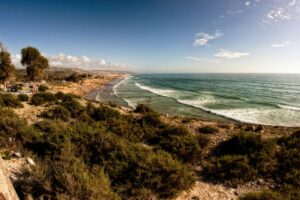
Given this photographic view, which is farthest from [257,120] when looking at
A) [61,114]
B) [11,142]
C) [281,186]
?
[11,142]

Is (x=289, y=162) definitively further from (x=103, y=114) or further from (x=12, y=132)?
(x=12, y=132)

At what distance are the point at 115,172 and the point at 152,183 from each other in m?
1.12

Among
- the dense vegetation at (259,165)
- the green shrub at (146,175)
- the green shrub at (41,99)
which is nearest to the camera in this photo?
the green shrub at (146,175)

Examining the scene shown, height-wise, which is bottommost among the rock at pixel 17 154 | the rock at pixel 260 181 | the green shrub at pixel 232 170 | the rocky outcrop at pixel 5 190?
the rock at pixel 260 181

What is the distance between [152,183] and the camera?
19.9 ft

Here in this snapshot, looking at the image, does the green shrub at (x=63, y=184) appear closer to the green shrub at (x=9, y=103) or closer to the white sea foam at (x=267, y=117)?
the green shrub at (x=9, y=103)

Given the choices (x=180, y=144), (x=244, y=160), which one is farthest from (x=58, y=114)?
(x=244, y=160)

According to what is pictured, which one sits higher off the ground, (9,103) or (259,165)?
(9,103)

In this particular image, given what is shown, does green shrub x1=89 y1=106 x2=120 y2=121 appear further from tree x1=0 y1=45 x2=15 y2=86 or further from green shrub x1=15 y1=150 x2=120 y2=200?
tree x1=0 y1=45 x2=15 y2=86

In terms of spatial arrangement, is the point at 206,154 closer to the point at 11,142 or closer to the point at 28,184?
the point at 28,184

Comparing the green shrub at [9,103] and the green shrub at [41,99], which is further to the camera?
the green shrub at [41,99]

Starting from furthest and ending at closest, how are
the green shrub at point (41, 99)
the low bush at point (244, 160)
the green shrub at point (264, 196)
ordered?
1. the green shrub at point (41, 99)
2. the low bush at point (244, 160)
3. the green shrub at point (264, 196)

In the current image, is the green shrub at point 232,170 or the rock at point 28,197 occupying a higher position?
the rock at point 28,197

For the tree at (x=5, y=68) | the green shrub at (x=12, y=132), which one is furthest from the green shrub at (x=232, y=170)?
the tree at (x=5, y=68)
